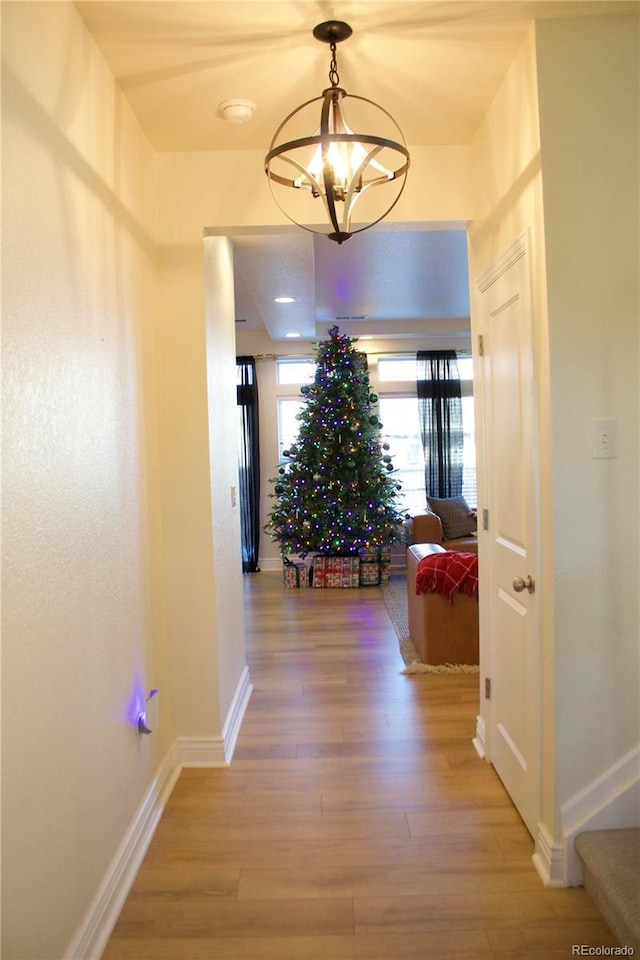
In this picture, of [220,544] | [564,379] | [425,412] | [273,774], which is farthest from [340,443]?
[564,379]

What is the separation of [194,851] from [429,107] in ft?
9.61

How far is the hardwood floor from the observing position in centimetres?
183

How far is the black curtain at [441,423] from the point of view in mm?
7359

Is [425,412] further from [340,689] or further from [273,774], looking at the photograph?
[273,774]

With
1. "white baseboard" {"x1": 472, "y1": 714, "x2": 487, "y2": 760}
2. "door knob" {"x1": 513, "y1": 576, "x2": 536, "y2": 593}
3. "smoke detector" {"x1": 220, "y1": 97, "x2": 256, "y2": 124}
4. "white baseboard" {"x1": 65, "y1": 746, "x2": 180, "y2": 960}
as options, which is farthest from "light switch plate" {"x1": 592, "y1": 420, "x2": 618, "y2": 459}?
"white baseboard" {"x1": 65, "y1": 746, "x2": 180, "y2": 960}

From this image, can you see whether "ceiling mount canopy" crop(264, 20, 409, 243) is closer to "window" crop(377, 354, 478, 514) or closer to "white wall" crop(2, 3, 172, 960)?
"white wall" crop(2, 3, 172, 960)

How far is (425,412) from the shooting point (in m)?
7.38

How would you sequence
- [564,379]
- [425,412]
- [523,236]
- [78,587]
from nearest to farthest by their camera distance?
1. [78,587]
2. [564,379]
3. [523,236]
4. [425,412]

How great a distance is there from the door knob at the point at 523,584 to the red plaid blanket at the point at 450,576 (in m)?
1.64

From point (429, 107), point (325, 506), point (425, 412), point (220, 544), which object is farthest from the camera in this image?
point (425, 412)

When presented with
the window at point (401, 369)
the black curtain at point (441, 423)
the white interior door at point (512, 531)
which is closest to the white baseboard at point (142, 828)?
the white interior door at point (512, 531)

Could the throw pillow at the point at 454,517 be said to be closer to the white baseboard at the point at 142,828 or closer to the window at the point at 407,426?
the window at the point at 407,426

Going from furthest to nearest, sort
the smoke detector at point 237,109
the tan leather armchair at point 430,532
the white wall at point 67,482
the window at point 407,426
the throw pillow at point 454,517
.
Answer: the window at point 407,426 → the throw pillow at point 454,517 → the tan leather armchair at point 430,532 → the smoke detector at point 237,109 → the white wall at point 67,482

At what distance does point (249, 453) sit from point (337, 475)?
1.36m
